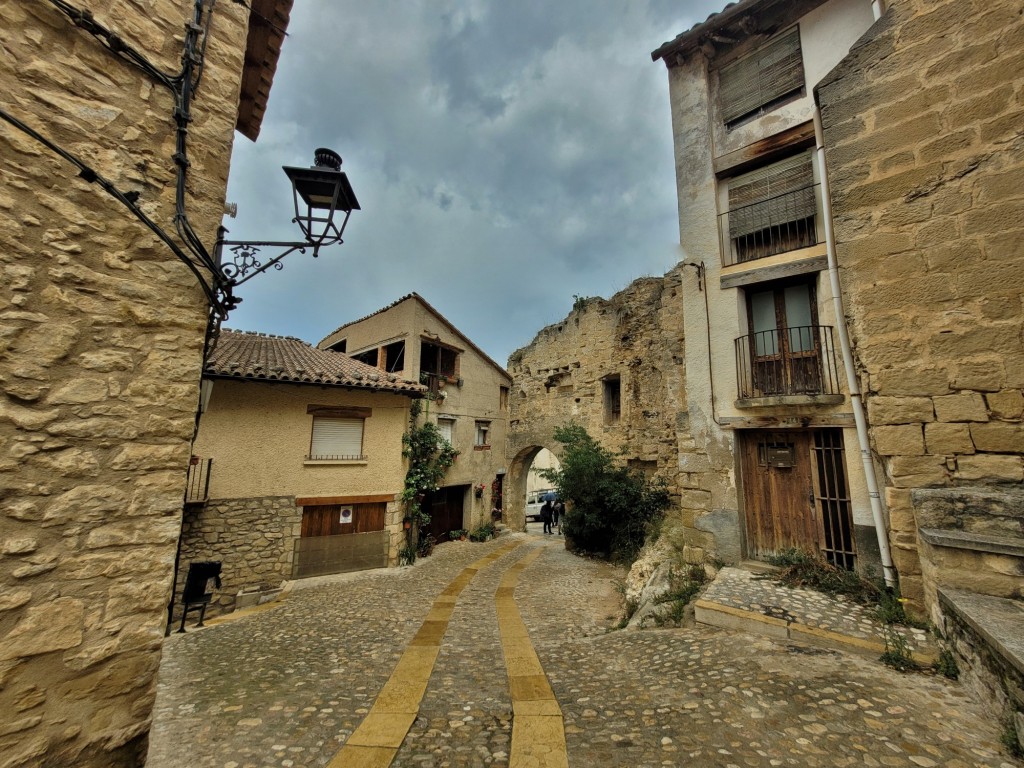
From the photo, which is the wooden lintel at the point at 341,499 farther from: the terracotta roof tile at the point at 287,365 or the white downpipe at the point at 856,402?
the white downpipe at the point at 856,402

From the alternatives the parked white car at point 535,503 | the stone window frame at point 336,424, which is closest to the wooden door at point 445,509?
the stone window frame at point 336,424

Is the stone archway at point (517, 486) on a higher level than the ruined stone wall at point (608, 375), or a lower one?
lower

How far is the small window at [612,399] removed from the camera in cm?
1184

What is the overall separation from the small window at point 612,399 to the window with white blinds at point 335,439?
6784 mm

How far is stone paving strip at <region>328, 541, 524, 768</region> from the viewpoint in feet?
8.96

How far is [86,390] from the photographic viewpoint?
1.93 m

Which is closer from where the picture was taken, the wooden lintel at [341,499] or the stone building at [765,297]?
the stone building at [765,297]

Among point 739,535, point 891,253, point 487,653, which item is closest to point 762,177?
point 891,253

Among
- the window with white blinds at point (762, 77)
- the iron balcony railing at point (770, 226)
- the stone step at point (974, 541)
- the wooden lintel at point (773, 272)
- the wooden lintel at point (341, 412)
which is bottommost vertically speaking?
the stone step at point (974, 541)

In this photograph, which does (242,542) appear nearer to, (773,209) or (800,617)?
(800,617)

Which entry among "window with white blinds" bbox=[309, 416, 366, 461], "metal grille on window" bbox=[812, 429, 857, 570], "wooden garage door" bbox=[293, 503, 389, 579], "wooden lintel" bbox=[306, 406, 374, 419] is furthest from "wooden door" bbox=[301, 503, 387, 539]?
"metal grille on window" bbox=[812, 429, 857, 570]

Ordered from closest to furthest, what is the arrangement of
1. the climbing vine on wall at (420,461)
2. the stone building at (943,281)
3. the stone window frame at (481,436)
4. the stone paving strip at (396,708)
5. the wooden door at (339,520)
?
the stone paving strip at (396,708) < the stone building at (943,281) < the wooden door at (339,520) < the climbing vine on wall at (420,461) < the stone window frame at (481,436)

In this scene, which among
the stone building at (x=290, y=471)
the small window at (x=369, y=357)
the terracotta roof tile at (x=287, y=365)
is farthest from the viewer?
the small window at (x=369, y=357)

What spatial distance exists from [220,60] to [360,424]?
7.81 m
